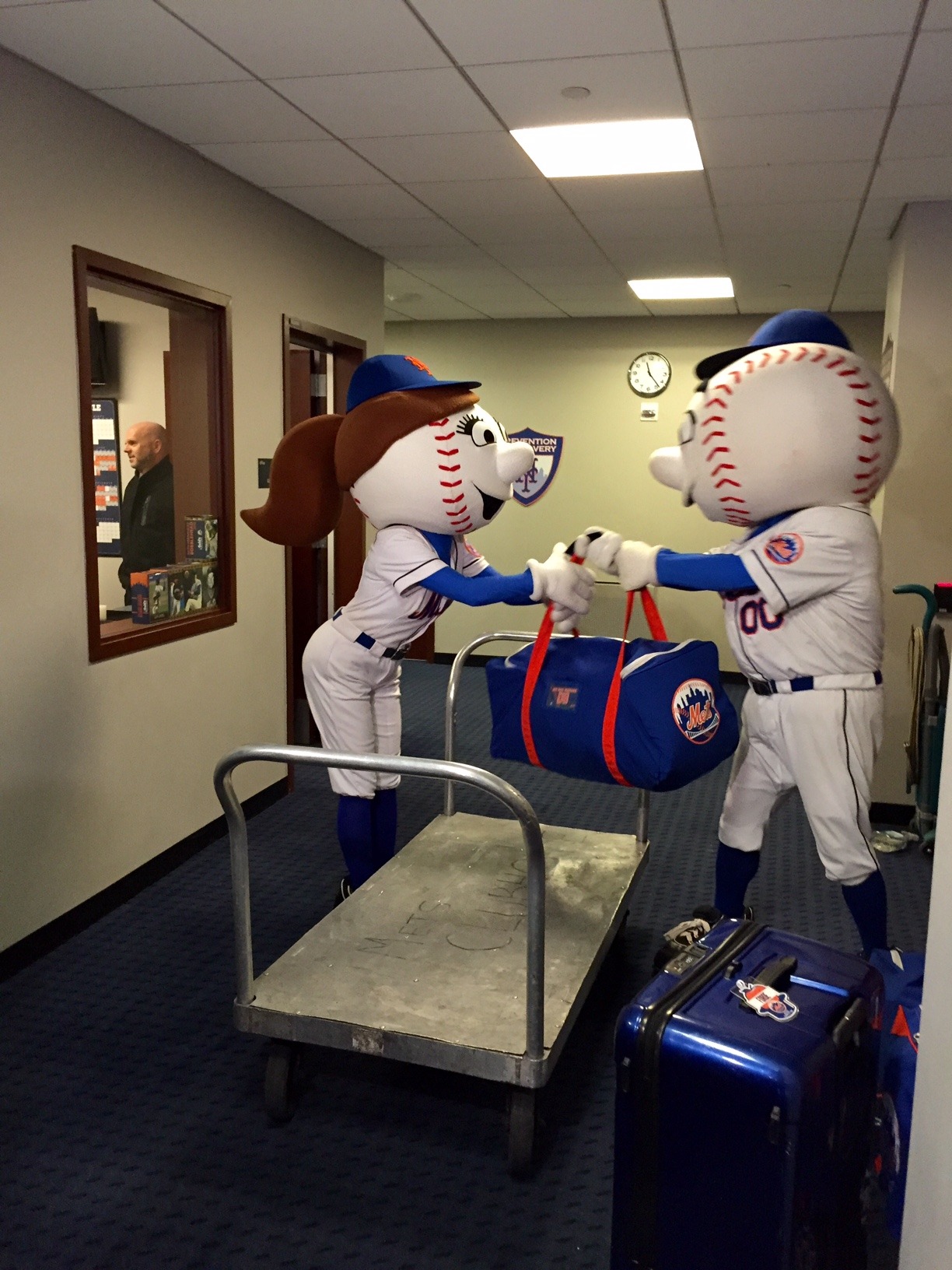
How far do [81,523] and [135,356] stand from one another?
6.93 feet

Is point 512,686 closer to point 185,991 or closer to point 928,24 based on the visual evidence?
point 185,991

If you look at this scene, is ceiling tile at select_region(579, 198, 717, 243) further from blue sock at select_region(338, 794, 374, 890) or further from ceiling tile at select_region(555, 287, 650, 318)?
blue sock at select_region(338, 794, 374, 890)

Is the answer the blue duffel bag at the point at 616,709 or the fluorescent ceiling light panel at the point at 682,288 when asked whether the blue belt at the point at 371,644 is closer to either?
the blue duffel bag at the point at 616,709

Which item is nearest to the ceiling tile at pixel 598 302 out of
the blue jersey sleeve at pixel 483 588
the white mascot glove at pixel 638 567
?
the blue jersey sleeve at pixel 483 588

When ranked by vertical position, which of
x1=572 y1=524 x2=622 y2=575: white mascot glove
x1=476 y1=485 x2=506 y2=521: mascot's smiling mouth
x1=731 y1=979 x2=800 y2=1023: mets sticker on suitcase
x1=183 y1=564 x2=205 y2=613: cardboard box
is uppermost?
x1=476 y1=485 x2=506 y2=521: mascot's smiling mouth

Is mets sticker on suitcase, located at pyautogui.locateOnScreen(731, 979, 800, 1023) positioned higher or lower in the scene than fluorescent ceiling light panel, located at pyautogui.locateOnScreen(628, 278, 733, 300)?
lower

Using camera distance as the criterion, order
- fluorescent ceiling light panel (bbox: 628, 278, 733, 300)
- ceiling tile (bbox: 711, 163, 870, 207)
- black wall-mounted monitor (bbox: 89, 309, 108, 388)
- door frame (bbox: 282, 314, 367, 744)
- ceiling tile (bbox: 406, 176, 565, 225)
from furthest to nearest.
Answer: fluorescent ceiling light panel (bbox: 628, 278, 733, 300) → black wall-mounted monitor (bbox: 89, 309, 108, 388) → door frame (bbox: 282, 314, 367, 744) → ceiling tile (bbox: 406, 176, 565, 225) → ceiling tile (bbox: 711, 163, 870, 207)

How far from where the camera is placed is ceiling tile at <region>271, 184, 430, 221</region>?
13.8 ft

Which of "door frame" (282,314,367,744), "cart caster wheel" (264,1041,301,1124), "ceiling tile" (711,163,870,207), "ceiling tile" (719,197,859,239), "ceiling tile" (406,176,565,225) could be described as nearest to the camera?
"cart caster wheel" (264,1041,301,1124)

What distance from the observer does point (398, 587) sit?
3018mm

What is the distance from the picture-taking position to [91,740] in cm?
337

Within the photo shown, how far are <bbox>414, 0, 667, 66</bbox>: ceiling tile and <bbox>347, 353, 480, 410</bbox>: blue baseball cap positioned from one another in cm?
85

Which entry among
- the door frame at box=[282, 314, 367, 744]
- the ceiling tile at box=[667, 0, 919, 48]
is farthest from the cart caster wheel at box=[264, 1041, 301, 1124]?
the ceiling tile at box=[667, 0, 919, 48]

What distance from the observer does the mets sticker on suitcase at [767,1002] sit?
1707 mm
